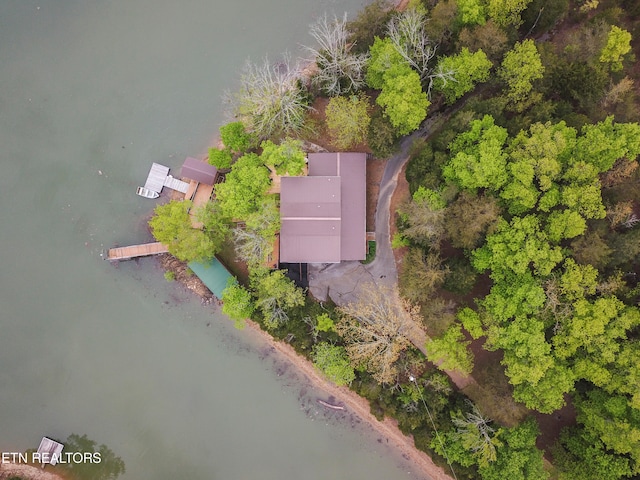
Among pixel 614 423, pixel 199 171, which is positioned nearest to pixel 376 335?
pixel 614 423

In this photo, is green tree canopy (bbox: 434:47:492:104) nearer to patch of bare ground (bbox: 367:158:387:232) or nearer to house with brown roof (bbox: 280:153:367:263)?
patch of bare ground (bbox: 367:158:387:232)

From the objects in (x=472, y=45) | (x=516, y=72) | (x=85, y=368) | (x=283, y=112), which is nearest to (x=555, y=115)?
(x=516, y=72)

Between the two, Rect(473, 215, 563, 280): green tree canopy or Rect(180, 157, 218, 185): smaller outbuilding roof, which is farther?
Rect(180, 157, 218, 185): smaller outbuilding roof

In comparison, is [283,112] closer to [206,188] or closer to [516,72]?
[206,188]

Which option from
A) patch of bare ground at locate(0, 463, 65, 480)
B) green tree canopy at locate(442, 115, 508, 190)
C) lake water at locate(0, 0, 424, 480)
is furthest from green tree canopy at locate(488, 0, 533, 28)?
patch of bare ground at locate(0, 463, 65, 480)

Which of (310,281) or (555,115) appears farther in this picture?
(310,281)

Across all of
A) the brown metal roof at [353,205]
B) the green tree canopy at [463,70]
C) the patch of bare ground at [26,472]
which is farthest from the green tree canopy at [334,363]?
the patch of bare ground at [26,472]

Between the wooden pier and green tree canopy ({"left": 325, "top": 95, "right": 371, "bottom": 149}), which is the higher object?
green tree canopy ({"left": 325, "top": 95, "right": 371, "bottom": 149})
